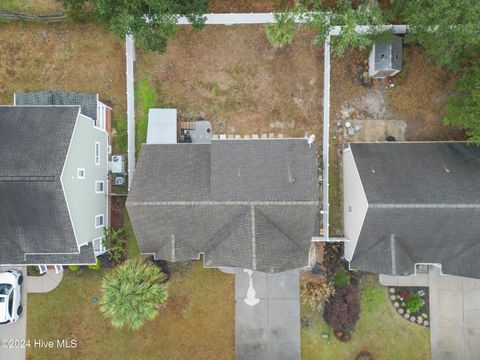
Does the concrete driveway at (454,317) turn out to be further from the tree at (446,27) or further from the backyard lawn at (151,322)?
the tree at (446,27)

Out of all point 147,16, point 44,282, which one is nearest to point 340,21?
point 147,16

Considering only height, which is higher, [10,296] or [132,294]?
[132,294]

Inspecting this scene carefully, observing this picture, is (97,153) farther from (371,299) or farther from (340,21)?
(371,299)

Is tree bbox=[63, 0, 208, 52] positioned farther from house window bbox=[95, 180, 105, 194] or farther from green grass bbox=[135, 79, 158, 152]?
house window bbox=[95, 180, 105, 194]

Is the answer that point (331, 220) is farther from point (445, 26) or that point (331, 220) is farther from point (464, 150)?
point (445, 26)

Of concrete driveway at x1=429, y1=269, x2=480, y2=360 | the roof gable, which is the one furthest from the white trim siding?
concrete driveway at x1=429, y1=269, x2=480, y2=360
